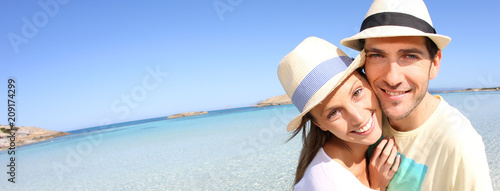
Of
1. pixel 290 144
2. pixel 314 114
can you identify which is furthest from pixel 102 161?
pixel 314 114

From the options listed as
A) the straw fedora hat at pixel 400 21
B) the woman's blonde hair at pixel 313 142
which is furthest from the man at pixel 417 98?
the woman's blonde hair at pixel 313 142

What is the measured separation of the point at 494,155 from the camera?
6.56m

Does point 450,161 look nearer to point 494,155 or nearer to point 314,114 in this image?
point 314,114

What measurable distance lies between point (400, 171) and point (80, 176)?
10550mm

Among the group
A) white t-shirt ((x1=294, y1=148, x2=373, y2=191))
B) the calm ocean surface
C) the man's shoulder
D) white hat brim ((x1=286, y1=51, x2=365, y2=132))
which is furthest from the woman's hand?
the calm ocean surface

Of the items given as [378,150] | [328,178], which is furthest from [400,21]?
[328,178]

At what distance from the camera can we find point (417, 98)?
1865mm

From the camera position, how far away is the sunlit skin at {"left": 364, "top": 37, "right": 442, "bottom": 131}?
5.96 ft

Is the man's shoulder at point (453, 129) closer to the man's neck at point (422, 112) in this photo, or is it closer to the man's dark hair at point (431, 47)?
the man's neck at point (422, 112)

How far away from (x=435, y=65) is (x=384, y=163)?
75 centimetres

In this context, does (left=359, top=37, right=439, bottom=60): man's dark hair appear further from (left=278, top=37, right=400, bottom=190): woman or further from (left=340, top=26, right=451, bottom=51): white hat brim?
(left=278, top=37, right=400, bottom=190): woman

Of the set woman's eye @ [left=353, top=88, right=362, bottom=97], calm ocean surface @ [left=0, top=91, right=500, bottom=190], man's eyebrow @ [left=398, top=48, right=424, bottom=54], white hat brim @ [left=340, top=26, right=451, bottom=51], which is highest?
white hat brim @ [left=340, top=26, right=451, bottom=51]

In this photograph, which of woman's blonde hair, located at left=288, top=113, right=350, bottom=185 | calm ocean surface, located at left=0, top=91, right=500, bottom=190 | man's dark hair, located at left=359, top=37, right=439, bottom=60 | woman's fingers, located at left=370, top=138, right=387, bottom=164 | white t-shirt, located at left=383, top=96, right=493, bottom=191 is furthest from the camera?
calm ocean surface, located at left=0, top=91, right=500, bottom=190

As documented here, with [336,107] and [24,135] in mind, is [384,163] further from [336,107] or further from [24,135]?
[24,135]
